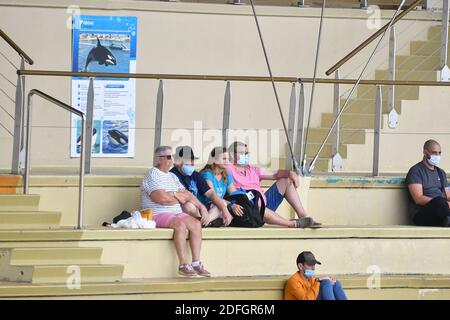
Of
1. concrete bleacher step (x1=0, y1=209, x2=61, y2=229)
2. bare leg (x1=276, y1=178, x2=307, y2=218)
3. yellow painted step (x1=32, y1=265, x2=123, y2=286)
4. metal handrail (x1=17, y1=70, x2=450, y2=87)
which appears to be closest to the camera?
yellow painted step (x1=32, y1=265, x2=123, y2=286)

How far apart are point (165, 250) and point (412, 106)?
14.4 ft

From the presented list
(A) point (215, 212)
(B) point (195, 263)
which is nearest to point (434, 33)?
(A) point (215, 212)

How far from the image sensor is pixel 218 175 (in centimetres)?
1109

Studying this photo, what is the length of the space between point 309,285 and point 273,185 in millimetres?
1403

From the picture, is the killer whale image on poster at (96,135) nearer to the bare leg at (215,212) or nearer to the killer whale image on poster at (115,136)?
the killer whale image on poster at (115,136)

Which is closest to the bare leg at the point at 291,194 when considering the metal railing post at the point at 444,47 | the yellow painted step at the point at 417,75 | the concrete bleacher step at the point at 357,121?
the metal railing post at the point at 444,47

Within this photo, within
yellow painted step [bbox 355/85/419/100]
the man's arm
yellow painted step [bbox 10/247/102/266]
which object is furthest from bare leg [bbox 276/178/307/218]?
yellow painted step [bbox 355/85/419/100]

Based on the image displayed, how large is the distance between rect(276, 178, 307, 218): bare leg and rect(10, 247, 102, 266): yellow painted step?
1959 millimetres

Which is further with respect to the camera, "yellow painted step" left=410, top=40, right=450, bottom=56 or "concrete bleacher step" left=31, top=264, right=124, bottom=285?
"yellow painted step" left=410, top=40, right=450, bottom=56

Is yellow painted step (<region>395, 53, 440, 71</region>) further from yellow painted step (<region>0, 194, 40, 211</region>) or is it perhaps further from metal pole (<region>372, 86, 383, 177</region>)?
yellow painted step (<region>0, 194, 40, 211</region>)

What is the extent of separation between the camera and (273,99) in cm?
1483

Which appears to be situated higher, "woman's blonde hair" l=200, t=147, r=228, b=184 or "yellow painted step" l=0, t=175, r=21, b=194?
"woman's blonde hair" l=200, t=147, r=228, b=184

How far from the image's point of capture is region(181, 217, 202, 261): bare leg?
10.1m

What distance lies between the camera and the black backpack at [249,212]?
10688mm
